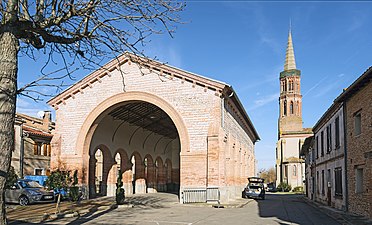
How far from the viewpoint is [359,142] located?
17.3m

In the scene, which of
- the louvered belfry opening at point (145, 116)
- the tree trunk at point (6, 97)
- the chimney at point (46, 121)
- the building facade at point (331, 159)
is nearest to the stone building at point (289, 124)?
the louvered belfry opening at point (145, 116)

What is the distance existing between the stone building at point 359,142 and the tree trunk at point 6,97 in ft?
42.0

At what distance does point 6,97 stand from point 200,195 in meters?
18.7

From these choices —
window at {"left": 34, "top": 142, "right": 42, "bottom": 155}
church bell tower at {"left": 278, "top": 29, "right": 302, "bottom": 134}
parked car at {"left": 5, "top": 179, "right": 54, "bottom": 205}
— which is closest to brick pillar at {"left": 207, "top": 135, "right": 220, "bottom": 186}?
parked car at {"left": 5, "top": 179, "right": 54, "bottom": 205}

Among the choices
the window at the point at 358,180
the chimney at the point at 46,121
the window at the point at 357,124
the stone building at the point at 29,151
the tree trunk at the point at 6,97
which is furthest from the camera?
the chimney at the point at 46,121

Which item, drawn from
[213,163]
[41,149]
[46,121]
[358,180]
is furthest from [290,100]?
[358,180]

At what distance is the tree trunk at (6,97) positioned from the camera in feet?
20.4

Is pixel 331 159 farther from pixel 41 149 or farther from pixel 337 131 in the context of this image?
pixel 41 149

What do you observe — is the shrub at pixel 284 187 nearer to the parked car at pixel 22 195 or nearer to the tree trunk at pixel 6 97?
the parked car at pixel 22 195

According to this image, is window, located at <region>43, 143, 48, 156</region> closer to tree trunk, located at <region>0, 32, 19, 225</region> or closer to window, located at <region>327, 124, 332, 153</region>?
window, located at <region>327, 124, 332, 153</region>

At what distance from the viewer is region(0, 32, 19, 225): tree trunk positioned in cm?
621

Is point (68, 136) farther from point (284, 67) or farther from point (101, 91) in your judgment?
point (284, 67)

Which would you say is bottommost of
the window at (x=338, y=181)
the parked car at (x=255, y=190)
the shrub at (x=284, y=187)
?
the shrub at (x=284, y=187)

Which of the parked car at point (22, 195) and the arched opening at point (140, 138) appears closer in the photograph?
the parked car at point (22, 195)
